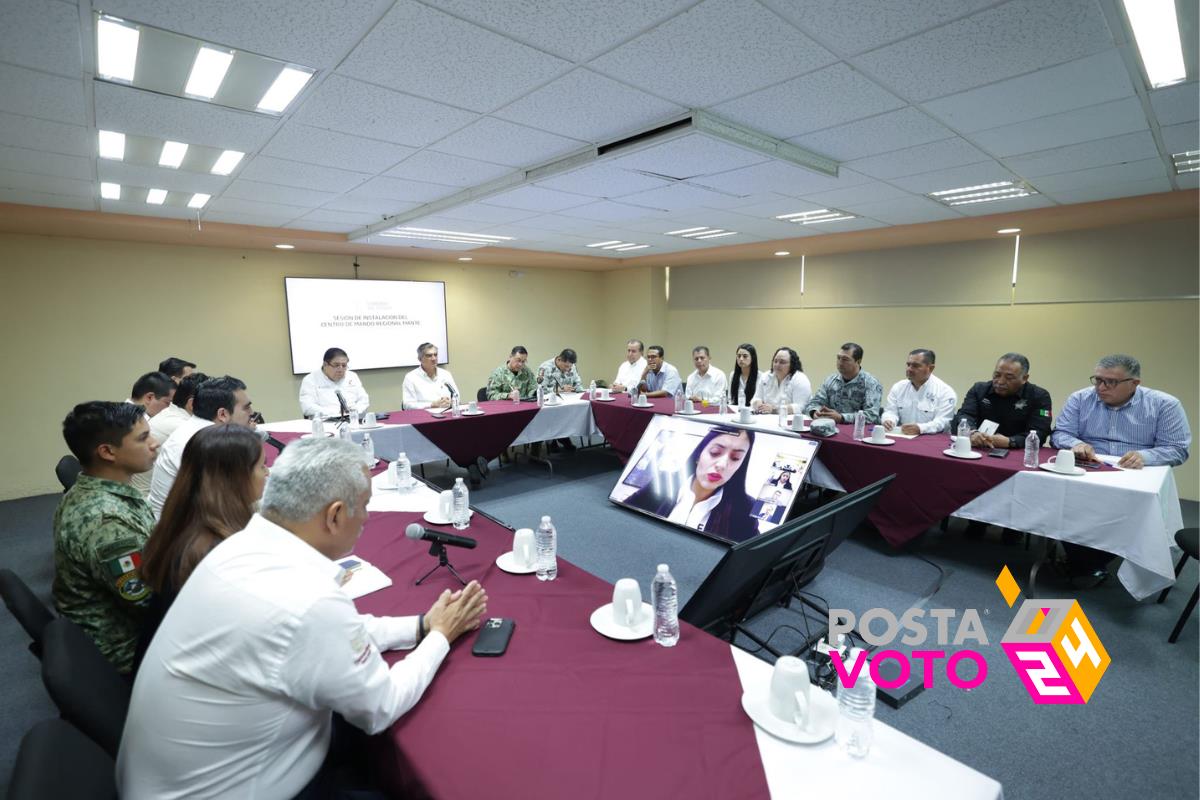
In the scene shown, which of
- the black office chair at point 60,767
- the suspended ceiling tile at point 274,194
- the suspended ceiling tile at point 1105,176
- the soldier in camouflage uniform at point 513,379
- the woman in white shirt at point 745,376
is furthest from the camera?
the soldier in camouflage uniform at point 513,379

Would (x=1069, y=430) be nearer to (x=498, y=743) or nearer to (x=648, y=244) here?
(x=498, y=743)

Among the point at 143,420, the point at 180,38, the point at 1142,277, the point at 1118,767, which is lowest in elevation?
the point at 1118,767

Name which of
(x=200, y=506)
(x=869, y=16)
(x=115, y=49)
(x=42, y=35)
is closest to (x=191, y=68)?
(x=115, y=49)

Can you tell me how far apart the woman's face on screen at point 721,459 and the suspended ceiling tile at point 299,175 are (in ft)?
9.91

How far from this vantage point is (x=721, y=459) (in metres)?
3.77

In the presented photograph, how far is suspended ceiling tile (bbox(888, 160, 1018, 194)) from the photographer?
333 cm

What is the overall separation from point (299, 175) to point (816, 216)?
426cm

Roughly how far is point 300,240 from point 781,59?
5.16m

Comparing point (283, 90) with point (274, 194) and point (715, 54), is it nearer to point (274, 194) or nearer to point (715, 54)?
point (715, 54)

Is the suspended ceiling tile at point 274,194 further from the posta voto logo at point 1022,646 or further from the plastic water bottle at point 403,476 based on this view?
the posta voto logo at point 1022,646

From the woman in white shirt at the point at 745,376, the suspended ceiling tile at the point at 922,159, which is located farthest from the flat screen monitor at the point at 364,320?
the suspended ceiling tile at the point at 922,159

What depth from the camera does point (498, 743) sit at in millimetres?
1016

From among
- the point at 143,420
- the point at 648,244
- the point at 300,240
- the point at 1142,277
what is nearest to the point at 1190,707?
the point at 143,420

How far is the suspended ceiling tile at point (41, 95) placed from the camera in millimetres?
1978
